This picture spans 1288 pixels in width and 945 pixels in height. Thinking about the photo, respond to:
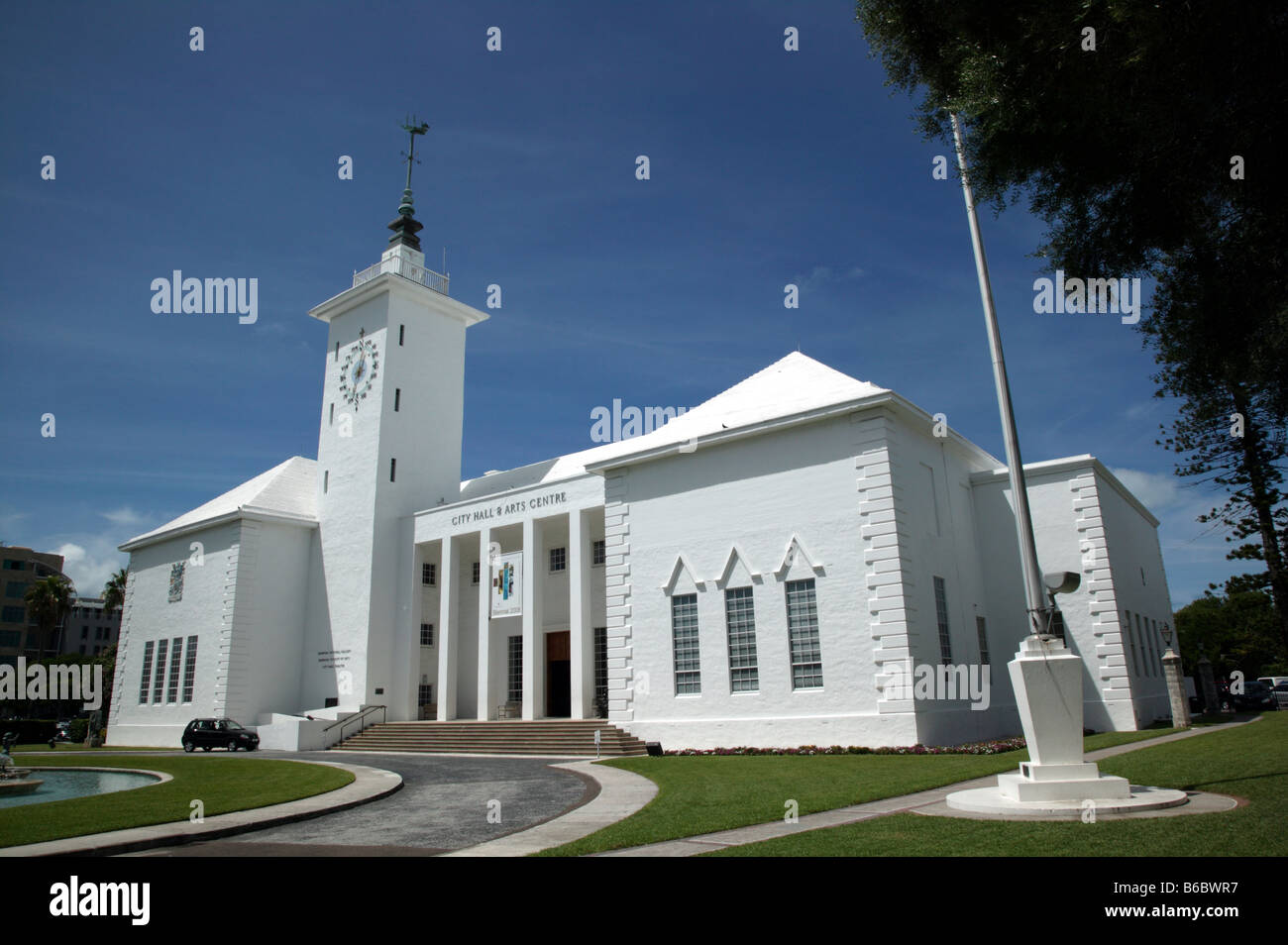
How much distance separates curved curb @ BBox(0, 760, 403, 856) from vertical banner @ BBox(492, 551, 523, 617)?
15411 millimetres

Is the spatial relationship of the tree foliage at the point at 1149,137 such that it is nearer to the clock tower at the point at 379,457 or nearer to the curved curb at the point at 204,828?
the curved curb at the point at 204,828

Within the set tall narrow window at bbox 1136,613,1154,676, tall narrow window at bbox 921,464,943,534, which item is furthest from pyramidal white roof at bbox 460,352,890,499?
tall narrow window at bbox 1136,613,1154,676

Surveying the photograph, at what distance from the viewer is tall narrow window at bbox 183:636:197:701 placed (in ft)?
114

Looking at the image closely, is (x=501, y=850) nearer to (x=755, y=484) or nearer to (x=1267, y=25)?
(x=1267, y=25)

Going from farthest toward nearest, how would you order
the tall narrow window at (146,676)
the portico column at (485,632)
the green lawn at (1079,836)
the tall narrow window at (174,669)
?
1. the tall narrow window at (146,676)
2. the tall narrow window at (174,669)
3. the portico column at (485,632)
4. the green lawn at (1079,836)

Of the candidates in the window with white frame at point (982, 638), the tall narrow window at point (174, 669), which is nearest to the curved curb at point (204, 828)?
the window with white frame at point (982, 638)

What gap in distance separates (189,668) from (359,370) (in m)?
14.8

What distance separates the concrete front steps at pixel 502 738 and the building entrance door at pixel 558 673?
3834 mm

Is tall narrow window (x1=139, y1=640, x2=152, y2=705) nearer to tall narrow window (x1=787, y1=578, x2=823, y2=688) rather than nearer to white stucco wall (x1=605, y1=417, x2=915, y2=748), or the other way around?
white stucco wall (x1=605, y1=417, x2=915, y2=748)

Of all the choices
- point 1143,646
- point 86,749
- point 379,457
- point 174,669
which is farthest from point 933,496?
point 86,749

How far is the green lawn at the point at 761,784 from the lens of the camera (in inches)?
359

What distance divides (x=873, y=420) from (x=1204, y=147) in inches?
479

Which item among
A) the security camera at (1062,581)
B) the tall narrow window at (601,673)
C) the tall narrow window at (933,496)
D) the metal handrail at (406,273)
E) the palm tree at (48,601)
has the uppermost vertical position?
the metal handrail at (406,273)
